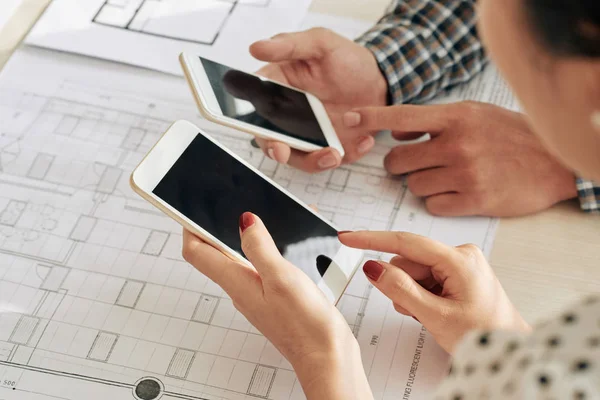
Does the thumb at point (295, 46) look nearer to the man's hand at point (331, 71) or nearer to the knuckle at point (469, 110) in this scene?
the man's hand at point (331, 71)

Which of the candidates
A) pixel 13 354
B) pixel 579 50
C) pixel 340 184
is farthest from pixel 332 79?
pixel 579 50

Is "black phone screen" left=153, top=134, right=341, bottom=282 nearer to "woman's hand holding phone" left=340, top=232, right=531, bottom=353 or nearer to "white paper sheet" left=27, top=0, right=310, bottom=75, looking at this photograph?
"woman's hand holding phone" left=340, top=232, right=531, bottom=353

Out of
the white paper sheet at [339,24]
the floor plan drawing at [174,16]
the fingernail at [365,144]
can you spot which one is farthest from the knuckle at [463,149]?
the floor plan drawing at [174,16]

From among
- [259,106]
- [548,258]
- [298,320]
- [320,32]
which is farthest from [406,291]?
[320,32]

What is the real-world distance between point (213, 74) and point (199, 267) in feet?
0.93

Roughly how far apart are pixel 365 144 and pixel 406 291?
0.28m

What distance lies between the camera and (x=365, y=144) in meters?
0.89

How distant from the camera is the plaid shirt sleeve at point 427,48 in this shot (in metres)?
0.98

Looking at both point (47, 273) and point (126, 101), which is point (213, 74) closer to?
point (126, 101)

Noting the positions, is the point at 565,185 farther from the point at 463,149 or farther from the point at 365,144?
the point at 365,144

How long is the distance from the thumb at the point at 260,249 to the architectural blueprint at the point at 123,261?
12 centimetres

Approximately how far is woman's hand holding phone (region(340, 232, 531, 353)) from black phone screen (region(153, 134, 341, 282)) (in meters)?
0.06

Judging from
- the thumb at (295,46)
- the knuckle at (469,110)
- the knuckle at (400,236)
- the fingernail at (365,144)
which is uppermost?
the thumb at (295,46)

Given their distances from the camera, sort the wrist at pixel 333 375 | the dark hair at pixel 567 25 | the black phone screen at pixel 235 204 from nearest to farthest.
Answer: the dark hair at pixel 567 25, the wrist at pixel 333 375, the black phone screen at pixel 235 204
